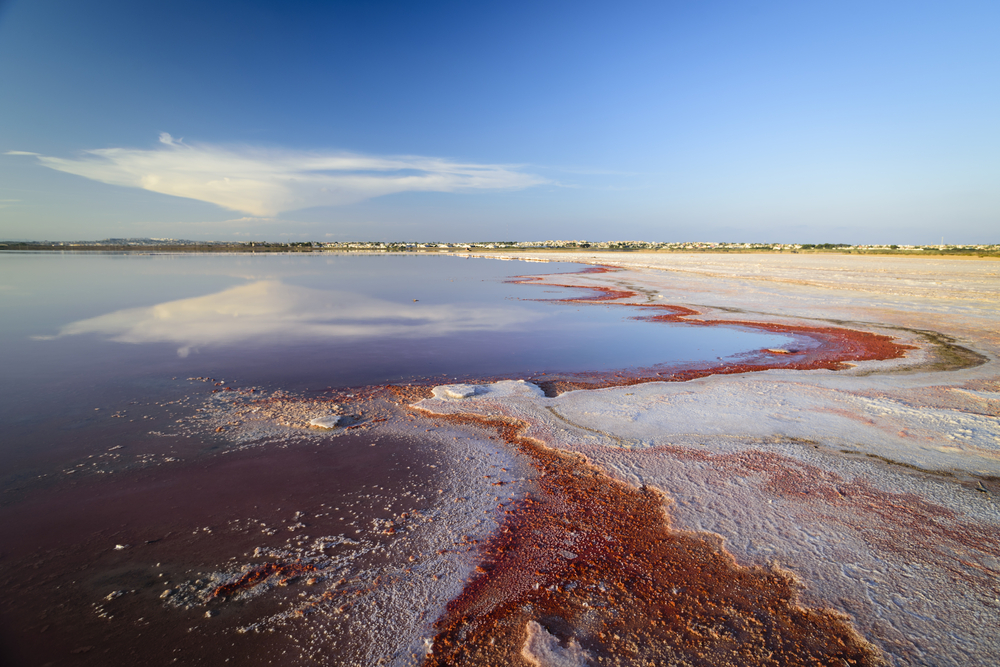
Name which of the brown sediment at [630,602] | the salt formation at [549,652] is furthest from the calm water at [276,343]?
the salt formation at [549,652]

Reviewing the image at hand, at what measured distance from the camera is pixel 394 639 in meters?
2.89

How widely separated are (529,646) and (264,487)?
3131 mm

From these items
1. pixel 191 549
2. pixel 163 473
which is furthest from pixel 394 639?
pixel 163 473

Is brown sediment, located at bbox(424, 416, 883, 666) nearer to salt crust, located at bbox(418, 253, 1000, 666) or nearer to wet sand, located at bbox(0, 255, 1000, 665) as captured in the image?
wet sand, located at bbox(0, 255, 1000, 665)

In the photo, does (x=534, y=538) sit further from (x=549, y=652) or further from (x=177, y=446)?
(x=177, y=446)

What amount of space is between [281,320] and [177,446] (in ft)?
30.6

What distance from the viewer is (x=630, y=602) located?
10.4ft

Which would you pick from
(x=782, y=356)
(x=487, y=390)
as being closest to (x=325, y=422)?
(x=487, y=390)

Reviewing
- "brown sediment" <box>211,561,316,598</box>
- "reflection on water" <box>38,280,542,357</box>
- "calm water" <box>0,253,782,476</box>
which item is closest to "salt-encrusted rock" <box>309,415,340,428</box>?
"calm water" <box>0,253,782,476</box>

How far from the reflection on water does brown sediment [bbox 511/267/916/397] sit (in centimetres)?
526

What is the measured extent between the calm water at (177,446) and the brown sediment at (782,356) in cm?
69

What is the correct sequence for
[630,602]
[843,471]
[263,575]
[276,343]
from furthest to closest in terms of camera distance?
Answer: [276,343]
[843,471]
[263,575]
[630,602]

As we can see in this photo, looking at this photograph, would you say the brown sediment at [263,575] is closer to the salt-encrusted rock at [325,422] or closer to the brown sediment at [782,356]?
the salt-encrusted rock at [325,422]

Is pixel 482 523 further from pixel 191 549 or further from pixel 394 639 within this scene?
pixel 191 549
